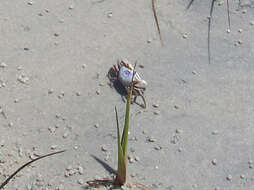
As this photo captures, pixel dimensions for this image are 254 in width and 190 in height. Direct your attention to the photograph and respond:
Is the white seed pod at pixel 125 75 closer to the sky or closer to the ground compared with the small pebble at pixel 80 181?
closer to the sky

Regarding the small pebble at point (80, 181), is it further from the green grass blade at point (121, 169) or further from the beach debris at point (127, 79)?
the beach debris at point (127, 79)

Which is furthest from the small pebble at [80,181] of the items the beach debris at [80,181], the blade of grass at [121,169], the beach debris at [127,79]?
the beach debris at [127,79]

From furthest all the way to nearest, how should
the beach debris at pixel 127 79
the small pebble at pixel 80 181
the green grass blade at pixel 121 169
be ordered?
the beach debris at pixel 127 79, the small pebble at pixel 80 181, the green grass blade at pixel 121 169

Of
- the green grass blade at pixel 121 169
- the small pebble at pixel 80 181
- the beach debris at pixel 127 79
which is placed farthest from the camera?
the beach debris at pixel 127 79

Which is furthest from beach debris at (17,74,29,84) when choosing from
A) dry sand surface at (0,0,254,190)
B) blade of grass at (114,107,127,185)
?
blade of grass at (114,107,127,185)

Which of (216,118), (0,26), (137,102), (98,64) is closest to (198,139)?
(216,118)

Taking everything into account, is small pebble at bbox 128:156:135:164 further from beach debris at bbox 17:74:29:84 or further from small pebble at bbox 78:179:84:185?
beach debris at bbox 17:74:29:84

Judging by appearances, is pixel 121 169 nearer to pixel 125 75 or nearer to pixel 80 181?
pixel 80 181
